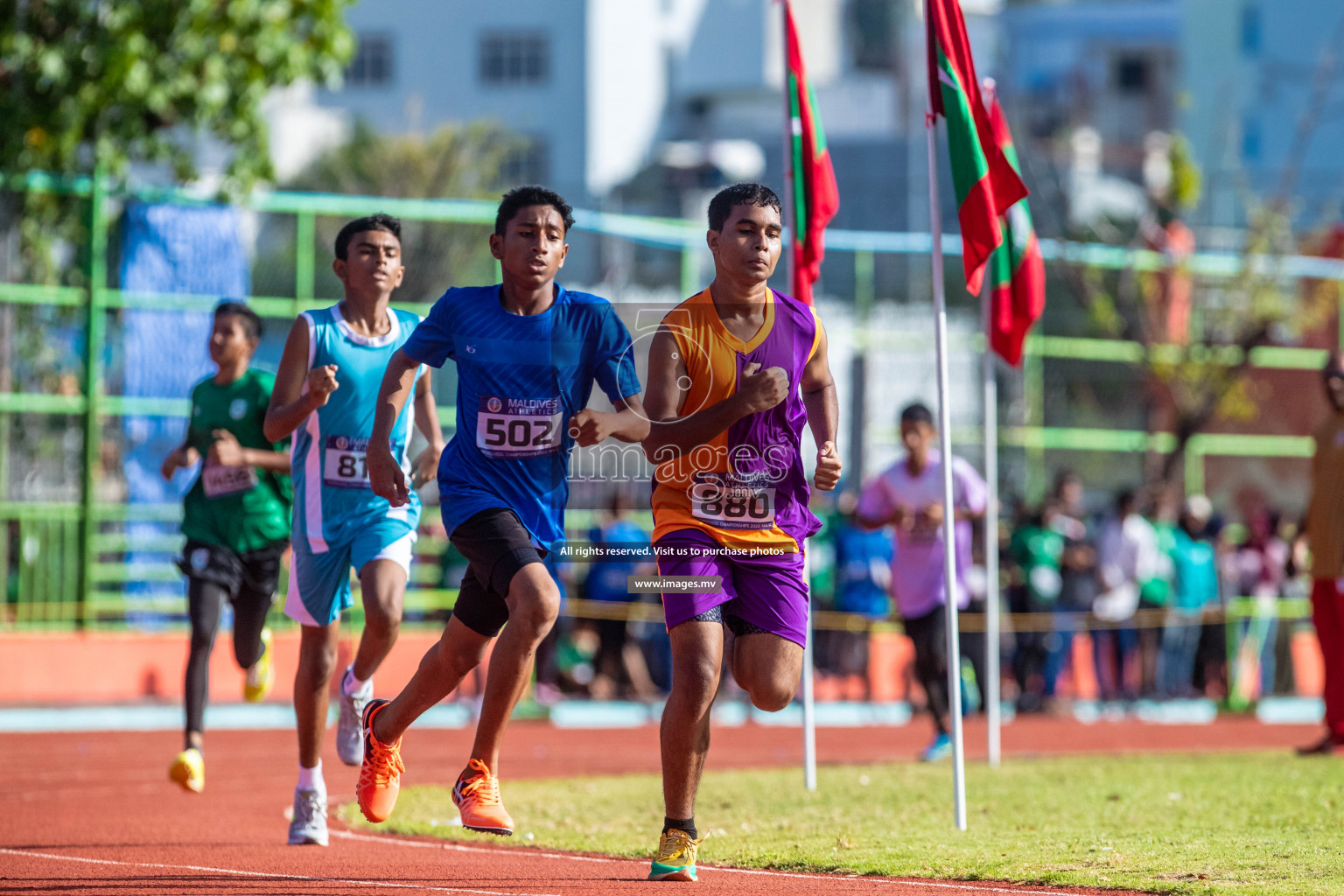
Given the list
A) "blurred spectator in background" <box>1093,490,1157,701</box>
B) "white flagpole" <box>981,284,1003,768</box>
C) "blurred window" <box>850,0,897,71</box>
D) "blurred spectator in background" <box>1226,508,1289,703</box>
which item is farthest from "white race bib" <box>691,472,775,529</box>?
"blurred window" <box>850,0,897,71</box>

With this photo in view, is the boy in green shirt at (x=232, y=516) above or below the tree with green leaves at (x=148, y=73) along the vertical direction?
below

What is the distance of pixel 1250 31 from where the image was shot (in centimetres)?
4559

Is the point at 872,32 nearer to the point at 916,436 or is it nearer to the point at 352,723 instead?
the point at 916,436

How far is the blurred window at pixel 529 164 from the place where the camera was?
50688 millimetres

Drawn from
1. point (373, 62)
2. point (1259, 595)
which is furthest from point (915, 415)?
point (373, 62)

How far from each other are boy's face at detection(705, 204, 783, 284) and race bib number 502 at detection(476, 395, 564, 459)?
2.66 ft

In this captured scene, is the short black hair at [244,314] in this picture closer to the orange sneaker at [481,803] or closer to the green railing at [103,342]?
the orange sneaker at [481,803]

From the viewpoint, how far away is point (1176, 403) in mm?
21344

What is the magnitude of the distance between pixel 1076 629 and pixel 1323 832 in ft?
36.0

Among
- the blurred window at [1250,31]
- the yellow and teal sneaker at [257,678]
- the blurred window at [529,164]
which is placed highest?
the blurred window at [1250,31]

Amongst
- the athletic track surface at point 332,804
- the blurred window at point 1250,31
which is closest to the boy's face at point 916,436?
the athletic track surface at point 332,804

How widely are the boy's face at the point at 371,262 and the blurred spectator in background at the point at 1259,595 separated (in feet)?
46.4

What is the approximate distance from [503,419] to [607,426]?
23.6 inches

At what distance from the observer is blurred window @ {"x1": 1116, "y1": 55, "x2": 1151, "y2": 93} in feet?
207
